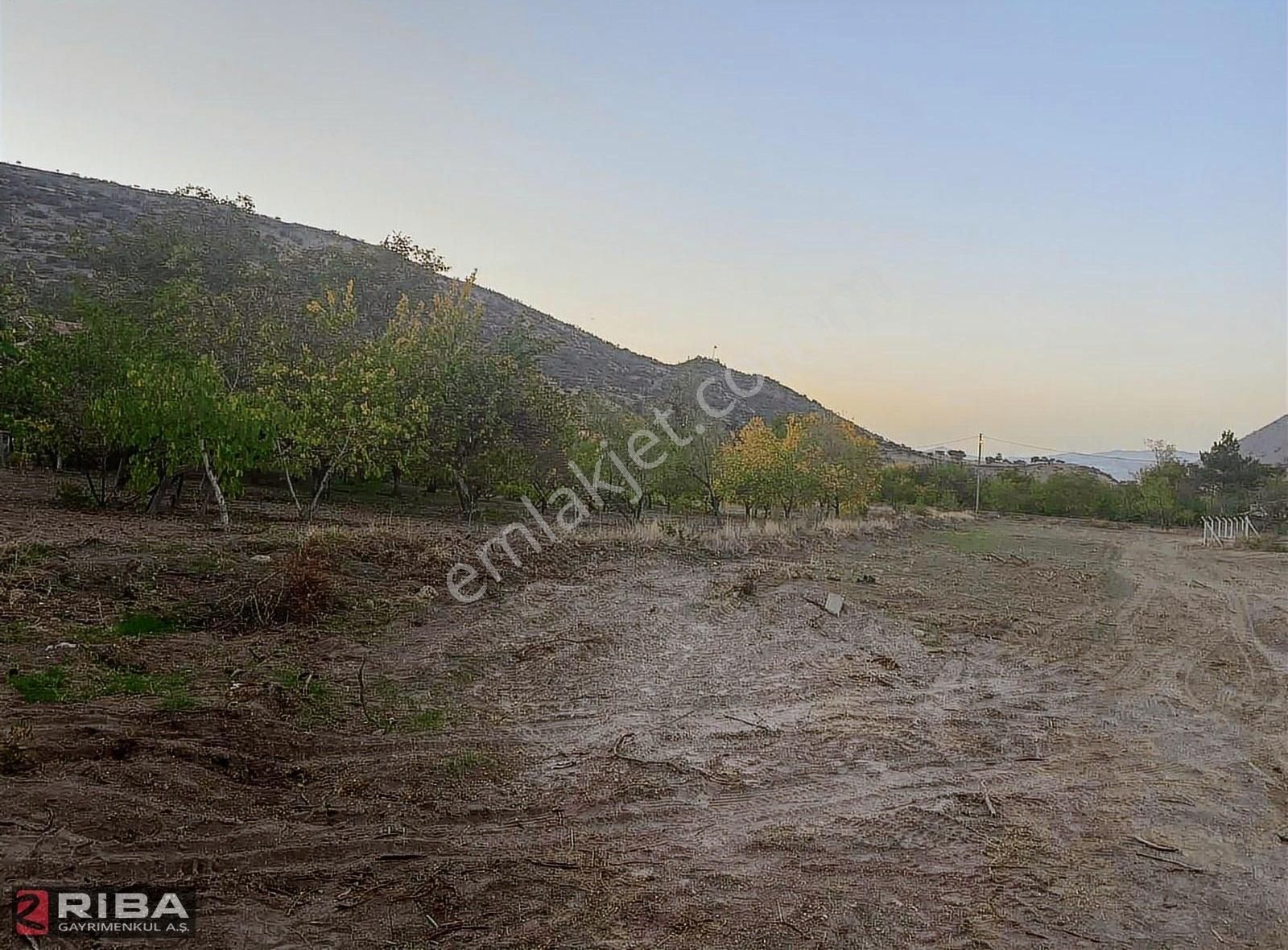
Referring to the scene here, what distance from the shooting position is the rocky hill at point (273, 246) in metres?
26.2

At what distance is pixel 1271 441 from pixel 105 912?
137040 mm

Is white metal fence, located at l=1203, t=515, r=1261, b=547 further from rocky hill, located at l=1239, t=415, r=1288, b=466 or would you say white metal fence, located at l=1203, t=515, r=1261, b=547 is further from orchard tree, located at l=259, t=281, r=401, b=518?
rocky hill, located at l=1239, t=415, r=1288, b=466

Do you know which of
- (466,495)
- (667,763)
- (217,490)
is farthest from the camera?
(466,495)

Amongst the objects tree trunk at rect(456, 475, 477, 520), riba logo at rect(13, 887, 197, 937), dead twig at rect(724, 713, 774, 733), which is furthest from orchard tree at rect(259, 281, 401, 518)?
riba logo at rect(13, 887, 197, 937)

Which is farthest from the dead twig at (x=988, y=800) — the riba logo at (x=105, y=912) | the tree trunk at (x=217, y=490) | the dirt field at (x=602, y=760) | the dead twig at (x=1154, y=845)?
the tree trunk at (x=217, y=490)

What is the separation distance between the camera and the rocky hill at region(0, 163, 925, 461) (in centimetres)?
2623

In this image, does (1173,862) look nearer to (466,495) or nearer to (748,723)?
(748,723)

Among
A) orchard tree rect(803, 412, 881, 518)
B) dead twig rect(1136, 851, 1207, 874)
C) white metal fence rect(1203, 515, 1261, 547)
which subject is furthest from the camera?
white metal fence rect(1203, 515, 1261, 547)

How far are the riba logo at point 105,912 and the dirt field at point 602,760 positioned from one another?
11cm

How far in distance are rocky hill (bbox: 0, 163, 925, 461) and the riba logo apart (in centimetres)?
1770

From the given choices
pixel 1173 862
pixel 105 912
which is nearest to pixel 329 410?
pixel 105 912

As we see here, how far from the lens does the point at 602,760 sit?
201 inches

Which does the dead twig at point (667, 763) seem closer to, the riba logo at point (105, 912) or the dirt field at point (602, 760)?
the dirt field at point (602, 760)

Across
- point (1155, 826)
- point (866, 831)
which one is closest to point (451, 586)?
point (866, 831)
